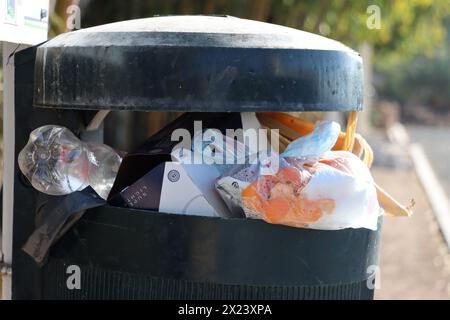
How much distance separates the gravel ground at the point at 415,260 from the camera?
578cm

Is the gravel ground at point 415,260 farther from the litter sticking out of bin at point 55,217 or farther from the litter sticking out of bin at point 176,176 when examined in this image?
the litter sticking out of bin at point 55,217

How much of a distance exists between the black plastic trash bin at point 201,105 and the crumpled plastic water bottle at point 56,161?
0.14m

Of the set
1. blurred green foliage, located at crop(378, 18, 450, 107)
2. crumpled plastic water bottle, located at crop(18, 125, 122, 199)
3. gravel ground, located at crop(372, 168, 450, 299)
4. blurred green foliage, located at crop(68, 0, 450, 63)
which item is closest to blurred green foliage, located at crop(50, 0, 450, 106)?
blurred green foliage, located at crop(68, 0, 450, 63)

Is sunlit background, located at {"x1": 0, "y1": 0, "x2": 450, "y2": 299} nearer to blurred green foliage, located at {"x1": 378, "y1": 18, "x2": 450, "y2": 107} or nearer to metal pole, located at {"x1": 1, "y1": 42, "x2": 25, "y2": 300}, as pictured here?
metal pole, located at {"x1": 1, "y1": 42, "x2": 25, "y2": 300}

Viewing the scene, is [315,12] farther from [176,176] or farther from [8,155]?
[176,176]

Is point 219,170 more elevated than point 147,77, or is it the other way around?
point 147,77

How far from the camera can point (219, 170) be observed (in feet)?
8.13

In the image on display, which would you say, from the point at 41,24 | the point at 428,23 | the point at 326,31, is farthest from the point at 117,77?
the point at 428,23

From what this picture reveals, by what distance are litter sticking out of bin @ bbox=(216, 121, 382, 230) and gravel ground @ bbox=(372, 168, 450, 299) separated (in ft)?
10.6

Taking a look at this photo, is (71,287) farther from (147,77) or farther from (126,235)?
(147,77)

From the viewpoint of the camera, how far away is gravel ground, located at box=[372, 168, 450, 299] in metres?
5.78

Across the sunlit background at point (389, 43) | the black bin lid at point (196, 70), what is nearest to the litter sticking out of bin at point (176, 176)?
the black bin lid at point (196, 70)

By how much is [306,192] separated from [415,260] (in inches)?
193

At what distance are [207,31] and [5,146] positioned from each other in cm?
91
